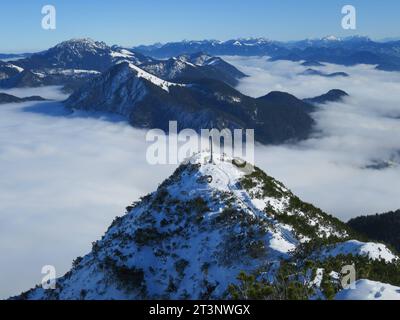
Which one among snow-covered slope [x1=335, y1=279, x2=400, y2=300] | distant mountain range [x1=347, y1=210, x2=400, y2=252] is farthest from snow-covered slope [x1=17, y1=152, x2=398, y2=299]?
distant mountain range [x1=347, y1=210, x2=400, y2=252]

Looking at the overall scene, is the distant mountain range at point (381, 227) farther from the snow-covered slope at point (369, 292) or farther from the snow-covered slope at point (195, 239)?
the snow-covered slope at point (369, 292)

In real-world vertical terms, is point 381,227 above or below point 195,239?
below

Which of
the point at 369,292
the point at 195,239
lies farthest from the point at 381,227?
the point at 369,292

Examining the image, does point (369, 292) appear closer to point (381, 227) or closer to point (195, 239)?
point (195, 239)

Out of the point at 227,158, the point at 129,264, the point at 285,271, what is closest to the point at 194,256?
the point at 129,264

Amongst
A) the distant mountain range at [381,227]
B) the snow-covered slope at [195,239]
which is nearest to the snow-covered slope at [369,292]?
the snow-covered slope at [195,239]

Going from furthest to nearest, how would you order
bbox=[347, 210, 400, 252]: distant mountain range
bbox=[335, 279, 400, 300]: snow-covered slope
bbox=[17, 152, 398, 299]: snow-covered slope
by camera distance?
bbox=[347, 210, 400, 252]: distant mountain range < bbox=[17, 152, 398, 299]: snow-covered slope < bbox=[335, 279, 400, 300]: snow-covered slope

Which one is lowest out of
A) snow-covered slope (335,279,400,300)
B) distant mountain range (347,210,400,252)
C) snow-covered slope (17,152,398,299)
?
distant mountain range (347,210,400,252)

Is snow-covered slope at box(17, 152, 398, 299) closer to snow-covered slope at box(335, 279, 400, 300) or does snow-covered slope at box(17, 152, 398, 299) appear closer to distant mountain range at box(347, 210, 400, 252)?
snow-covered slope at box(335, 279, 400, 300)
